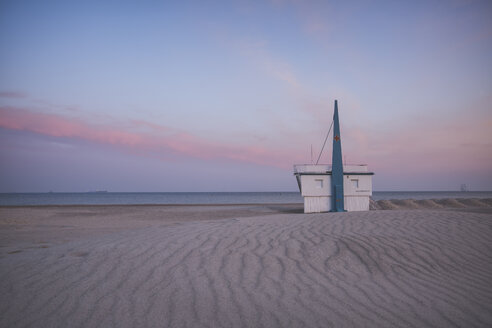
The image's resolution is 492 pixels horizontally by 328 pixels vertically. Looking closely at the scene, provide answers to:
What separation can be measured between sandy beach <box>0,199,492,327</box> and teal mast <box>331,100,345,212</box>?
1223 centimetres

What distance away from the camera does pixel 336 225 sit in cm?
789

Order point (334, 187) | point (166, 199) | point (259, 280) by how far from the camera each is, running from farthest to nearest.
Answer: point (166, 199), point (334, 187), point (259, 280)

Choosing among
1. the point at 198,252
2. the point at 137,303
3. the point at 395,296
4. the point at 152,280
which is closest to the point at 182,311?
the point at 137,303

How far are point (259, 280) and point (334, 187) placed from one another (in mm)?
16735

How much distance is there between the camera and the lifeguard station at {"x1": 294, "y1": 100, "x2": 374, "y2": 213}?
19.9m

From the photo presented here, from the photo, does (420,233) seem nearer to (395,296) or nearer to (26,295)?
(395,296)

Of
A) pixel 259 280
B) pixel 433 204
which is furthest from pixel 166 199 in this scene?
pixel 259 280

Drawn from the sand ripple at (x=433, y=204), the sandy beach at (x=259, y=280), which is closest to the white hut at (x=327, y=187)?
the sand ripple at (x=433, y=204)

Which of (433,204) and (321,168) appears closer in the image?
(321,168)

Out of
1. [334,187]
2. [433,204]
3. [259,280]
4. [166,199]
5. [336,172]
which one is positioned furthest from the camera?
[166,199]

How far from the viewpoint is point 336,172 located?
64.8ft

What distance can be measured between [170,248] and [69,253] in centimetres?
195

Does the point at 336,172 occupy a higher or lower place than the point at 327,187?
higher

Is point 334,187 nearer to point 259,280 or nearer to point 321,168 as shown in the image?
point 321,168
